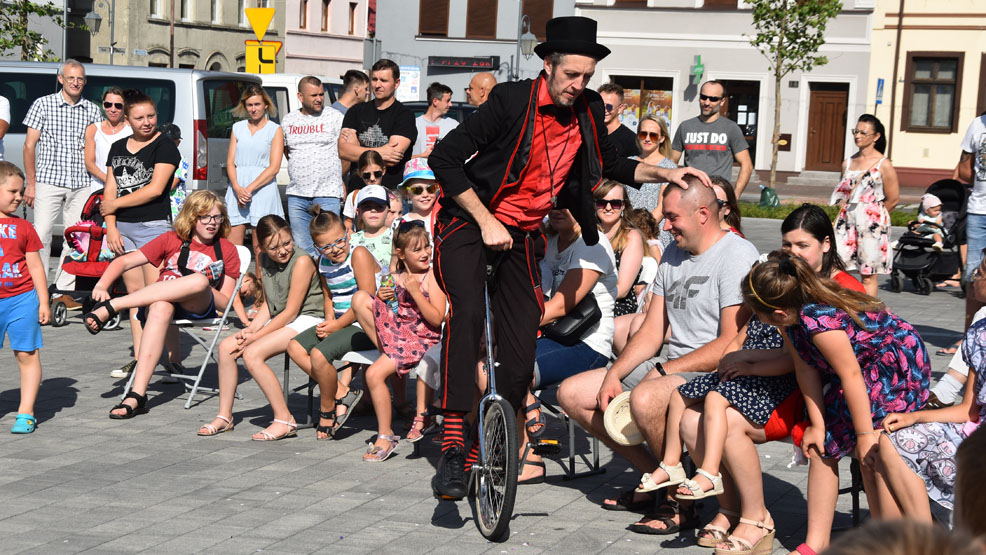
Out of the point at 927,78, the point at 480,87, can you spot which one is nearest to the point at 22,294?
the point at 480,87

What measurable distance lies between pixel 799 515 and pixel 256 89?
7.03m

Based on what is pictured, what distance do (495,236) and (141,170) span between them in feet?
15.3

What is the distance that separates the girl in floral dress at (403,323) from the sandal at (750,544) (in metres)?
2.11

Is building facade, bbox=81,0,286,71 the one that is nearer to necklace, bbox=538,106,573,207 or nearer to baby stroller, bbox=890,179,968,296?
baby stroller, bbox=890,179,968,296

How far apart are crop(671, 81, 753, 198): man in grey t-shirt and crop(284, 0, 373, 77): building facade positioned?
43.8 m

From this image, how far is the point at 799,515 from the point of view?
558cm

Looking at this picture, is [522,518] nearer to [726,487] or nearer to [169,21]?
[726,487]

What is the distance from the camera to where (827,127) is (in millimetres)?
37531

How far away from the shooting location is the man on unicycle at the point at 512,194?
17.2 ft

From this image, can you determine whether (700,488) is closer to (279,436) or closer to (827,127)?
(279,436)

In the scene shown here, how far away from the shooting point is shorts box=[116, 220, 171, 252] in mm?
9203

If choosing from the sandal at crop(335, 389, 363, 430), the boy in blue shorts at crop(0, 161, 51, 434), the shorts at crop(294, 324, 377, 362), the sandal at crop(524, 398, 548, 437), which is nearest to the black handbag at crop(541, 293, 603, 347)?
the sandal at crop(524, 398, 548, 437)

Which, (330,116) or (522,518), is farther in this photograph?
(330,116)

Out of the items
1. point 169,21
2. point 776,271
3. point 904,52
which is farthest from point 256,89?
point 169,21
